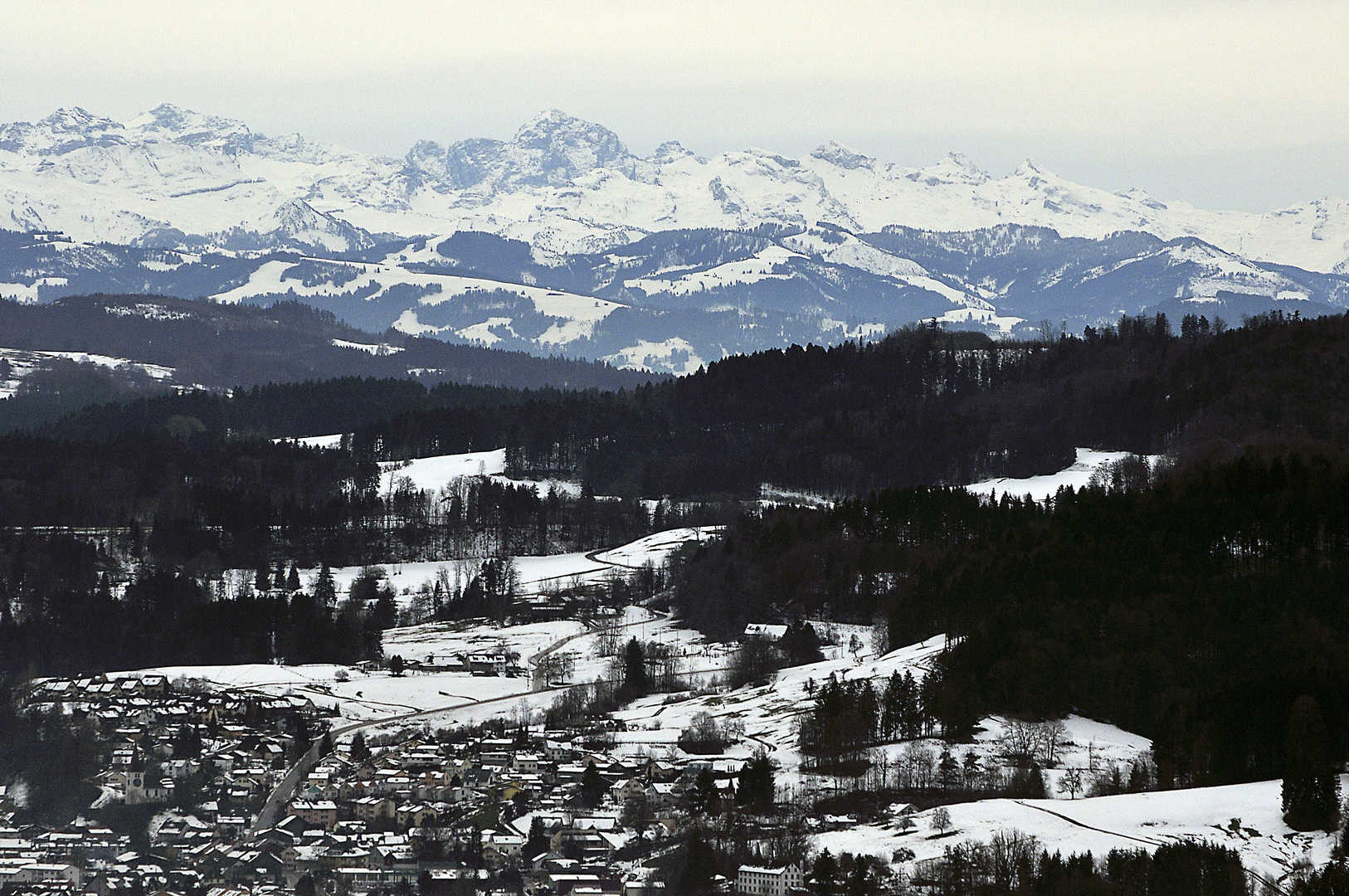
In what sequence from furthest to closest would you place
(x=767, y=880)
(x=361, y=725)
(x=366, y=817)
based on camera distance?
(x=361, y=725)
(x=366, y=817)
(x=767, y=880)

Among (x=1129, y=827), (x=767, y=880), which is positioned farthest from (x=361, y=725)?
(x=1129, y=827)

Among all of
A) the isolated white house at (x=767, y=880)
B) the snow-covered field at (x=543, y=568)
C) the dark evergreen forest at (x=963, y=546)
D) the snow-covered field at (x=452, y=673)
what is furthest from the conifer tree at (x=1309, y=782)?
the snow-covered field at (x=543, y=568)

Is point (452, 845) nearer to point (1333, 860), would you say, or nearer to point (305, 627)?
point (1333, 860)

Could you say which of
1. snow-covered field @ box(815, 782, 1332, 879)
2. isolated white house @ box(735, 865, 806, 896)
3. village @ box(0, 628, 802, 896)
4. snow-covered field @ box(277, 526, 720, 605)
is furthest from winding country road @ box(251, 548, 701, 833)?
snow-covered field @ box(815, 782, 1332, 879)

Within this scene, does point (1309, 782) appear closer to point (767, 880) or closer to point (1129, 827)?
point (1129, 827)

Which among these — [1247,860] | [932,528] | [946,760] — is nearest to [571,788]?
[946,760]

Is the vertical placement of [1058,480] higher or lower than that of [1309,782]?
higher

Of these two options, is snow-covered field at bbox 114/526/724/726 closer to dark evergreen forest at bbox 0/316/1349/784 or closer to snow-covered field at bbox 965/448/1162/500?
dark evergreen forest at bbox 0/316/1349/784
